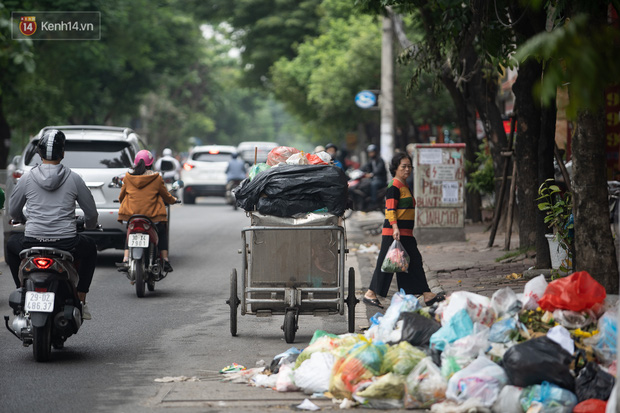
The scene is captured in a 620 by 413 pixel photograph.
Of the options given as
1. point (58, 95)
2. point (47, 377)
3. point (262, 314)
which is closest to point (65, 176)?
point (47, 377)

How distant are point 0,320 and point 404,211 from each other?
4109mm

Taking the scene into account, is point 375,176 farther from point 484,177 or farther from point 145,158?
point 145,158

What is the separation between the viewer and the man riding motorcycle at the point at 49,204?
725 centimetres

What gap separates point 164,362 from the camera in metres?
7.36

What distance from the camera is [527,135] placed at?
12031 millimetres

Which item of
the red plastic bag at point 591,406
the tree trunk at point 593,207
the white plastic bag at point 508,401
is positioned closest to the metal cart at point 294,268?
the tree trunk at point 593,207

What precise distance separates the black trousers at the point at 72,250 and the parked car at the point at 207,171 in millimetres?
23025

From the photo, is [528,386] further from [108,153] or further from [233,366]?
[108,153]

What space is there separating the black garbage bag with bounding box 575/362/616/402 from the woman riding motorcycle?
6.51 metres

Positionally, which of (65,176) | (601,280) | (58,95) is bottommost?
(601,280)

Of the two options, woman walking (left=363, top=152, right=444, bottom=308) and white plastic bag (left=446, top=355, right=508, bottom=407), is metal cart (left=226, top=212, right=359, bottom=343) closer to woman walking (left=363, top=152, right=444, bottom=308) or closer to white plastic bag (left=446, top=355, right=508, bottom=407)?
woman walking (left=363, top=152, right=444, bottom=308)

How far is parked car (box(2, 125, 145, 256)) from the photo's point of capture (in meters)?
13.3

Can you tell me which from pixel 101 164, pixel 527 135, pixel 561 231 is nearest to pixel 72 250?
pixel 561 231

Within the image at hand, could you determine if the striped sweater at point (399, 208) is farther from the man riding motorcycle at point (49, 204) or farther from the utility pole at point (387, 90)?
the utility pole at point (387, 90)
